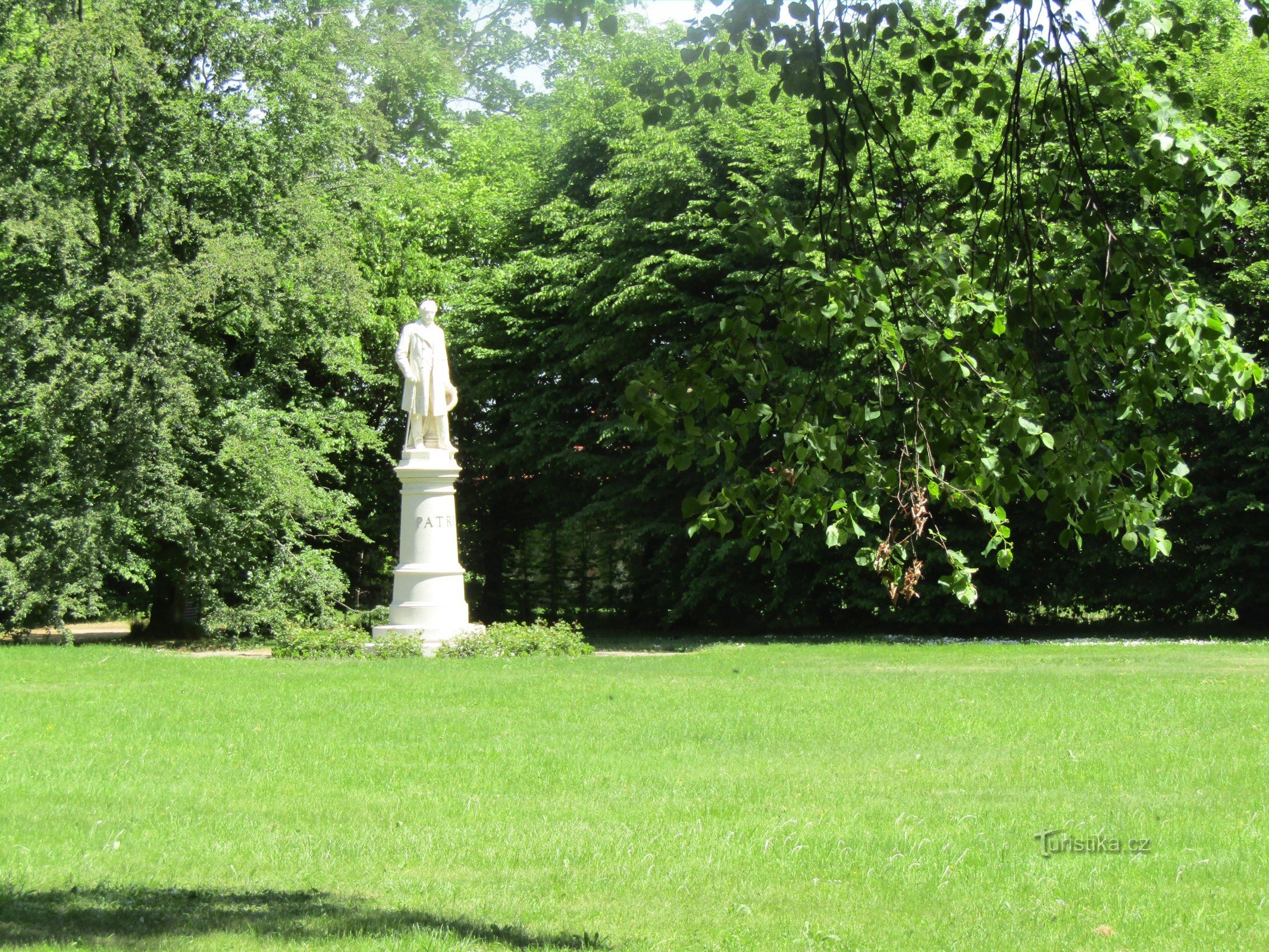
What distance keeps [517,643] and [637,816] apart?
1105 cm

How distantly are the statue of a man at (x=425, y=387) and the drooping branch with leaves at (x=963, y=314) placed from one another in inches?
623

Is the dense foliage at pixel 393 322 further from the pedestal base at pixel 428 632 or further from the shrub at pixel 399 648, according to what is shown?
the shrub at pixel 399 648

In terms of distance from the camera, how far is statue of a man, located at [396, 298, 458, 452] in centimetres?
2019

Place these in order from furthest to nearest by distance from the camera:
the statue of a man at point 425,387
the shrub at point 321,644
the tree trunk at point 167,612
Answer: the tree trunk at point 167,612 < the statue of a man at point 425,387 < the shrub at point 321,644

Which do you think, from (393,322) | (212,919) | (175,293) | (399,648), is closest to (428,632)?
(399,648)

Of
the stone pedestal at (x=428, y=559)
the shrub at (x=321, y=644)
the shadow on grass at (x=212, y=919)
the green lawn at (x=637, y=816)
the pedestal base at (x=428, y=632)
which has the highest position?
the stone pedestal at (x=428, y=559)

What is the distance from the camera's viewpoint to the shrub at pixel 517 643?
17703mm

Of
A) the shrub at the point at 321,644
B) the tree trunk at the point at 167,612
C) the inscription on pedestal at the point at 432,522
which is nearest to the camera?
the shrub at the point at 321,644

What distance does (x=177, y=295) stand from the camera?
19.8m

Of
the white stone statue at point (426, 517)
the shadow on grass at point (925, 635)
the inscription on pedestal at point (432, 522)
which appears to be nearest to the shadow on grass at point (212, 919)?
the white stone statue at point (426, 517)

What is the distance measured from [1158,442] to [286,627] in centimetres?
1704

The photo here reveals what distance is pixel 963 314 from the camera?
3.99 metres

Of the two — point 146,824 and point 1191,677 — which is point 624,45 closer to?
point 1191,677

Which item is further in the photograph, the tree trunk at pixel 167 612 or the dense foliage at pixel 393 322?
the tree trunk at pixel 167 612
